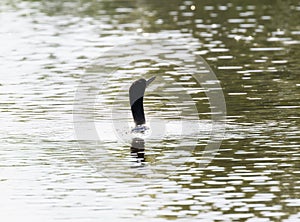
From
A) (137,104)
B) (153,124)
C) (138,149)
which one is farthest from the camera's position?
(153,124)

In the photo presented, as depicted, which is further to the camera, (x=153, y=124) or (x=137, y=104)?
(x=153, y=124)

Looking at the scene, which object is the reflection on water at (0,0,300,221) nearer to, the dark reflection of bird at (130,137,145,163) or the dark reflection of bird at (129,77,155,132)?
the dark reflection of bird at (130,137,145,163)

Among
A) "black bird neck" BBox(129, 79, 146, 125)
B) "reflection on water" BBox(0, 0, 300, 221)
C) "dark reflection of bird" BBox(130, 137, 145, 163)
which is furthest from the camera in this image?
"black bird neck" BBox(129, 79, 146, 125)

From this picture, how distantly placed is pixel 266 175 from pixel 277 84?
10311 mm

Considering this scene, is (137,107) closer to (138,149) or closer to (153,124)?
(153,124)

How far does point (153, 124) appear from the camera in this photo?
76.8ft

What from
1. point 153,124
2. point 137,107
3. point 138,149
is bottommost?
point 153,124

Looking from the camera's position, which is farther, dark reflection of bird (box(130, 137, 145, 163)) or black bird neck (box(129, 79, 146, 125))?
black bird neck (box(129, 79, 146, 125))

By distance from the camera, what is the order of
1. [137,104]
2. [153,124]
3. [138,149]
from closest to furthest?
[138,149] → [137,104] → [153,124]

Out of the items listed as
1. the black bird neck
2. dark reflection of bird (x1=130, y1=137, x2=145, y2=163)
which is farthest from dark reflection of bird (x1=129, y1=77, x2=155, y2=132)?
dark reflection of bird (x1=130, y1=137, x2=145, y2=163)

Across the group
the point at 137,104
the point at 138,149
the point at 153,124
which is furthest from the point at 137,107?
the point at 138,149

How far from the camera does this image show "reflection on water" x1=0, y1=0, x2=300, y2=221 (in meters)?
17.1

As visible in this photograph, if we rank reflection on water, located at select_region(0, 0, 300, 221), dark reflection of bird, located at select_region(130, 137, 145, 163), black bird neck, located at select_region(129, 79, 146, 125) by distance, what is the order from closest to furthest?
1. reflection on water, located at select_region(0, 0, 300, 221)
2. dark reflection of bird, located at select_region(130, 137, 145, 163)
3. black bird neck, located at select_region(129, 79, 146, 125)

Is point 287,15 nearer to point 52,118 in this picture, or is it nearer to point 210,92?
point 210,92
